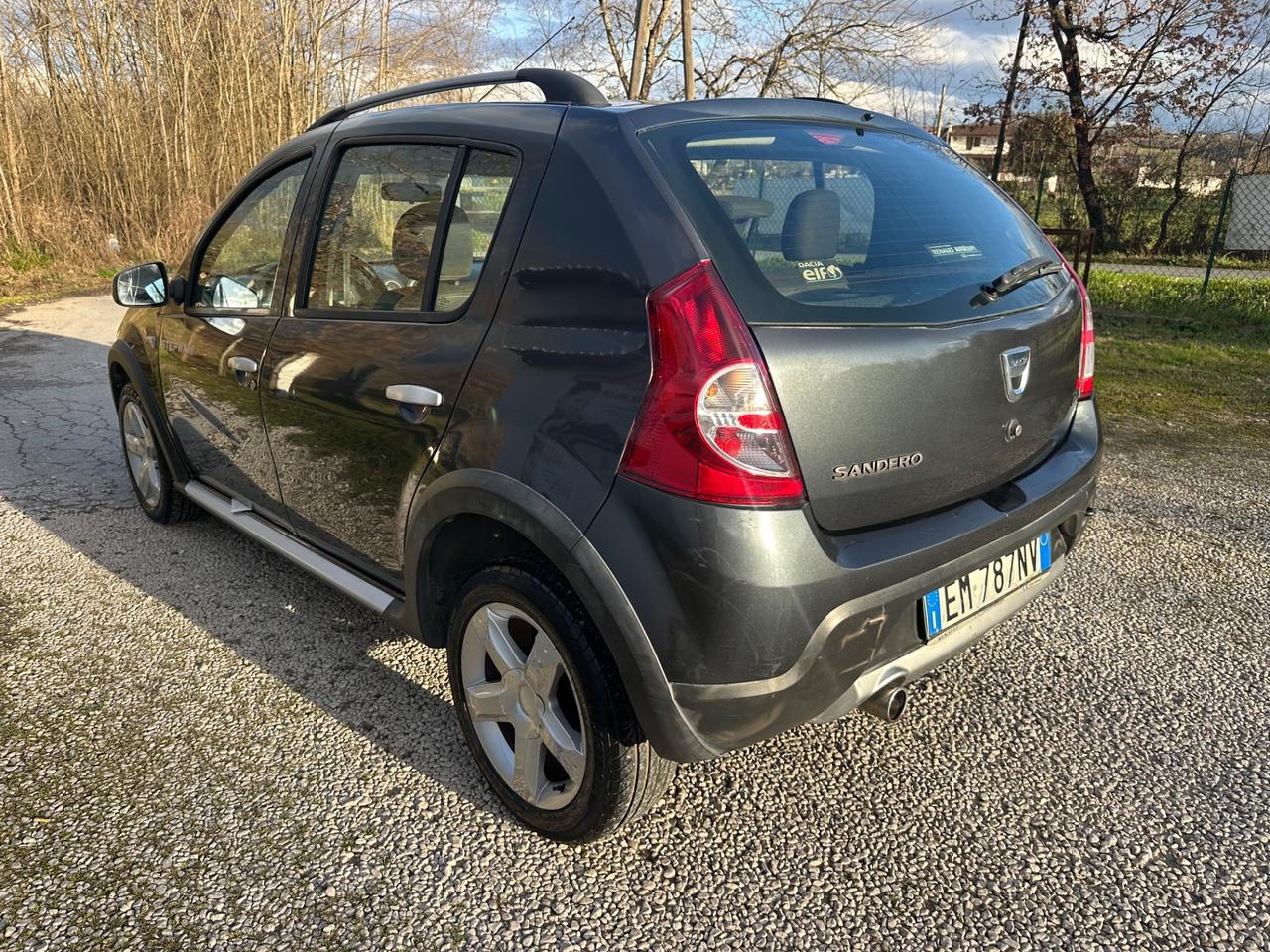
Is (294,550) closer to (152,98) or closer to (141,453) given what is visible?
(141,453)

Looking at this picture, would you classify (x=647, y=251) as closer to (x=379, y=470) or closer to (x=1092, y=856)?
(x=379, y=470)

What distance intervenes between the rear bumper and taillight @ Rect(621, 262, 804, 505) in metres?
0.04

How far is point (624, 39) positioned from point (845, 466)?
2331 cm

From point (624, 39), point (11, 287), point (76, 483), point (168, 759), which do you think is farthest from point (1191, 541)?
point (624, 39)

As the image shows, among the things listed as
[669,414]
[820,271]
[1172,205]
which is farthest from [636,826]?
[1172,205]

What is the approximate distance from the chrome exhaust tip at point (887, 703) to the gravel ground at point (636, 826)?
0.37 meters

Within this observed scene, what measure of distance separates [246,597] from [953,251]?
9.41ft

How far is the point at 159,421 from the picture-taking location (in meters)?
3.90

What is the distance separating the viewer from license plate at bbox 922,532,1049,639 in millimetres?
2021

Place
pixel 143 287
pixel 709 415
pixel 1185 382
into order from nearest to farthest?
pixel 709 415, pixel 143 287, pixel 1185 382

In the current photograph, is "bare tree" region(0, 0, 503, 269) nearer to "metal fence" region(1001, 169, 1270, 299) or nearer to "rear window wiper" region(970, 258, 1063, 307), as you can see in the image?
"metal fence" region(1001, 169, 1270, 299)

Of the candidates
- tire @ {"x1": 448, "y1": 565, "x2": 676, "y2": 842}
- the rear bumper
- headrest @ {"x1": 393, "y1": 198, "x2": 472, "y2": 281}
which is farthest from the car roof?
tire @ {"x1": 448, "y1": 565, "x2": 676, "y2": 842}

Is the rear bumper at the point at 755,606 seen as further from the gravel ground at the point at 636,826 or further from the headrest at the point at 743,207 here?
the headrest at the point at 743,207

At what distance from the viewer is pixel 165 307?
12.4 ft
